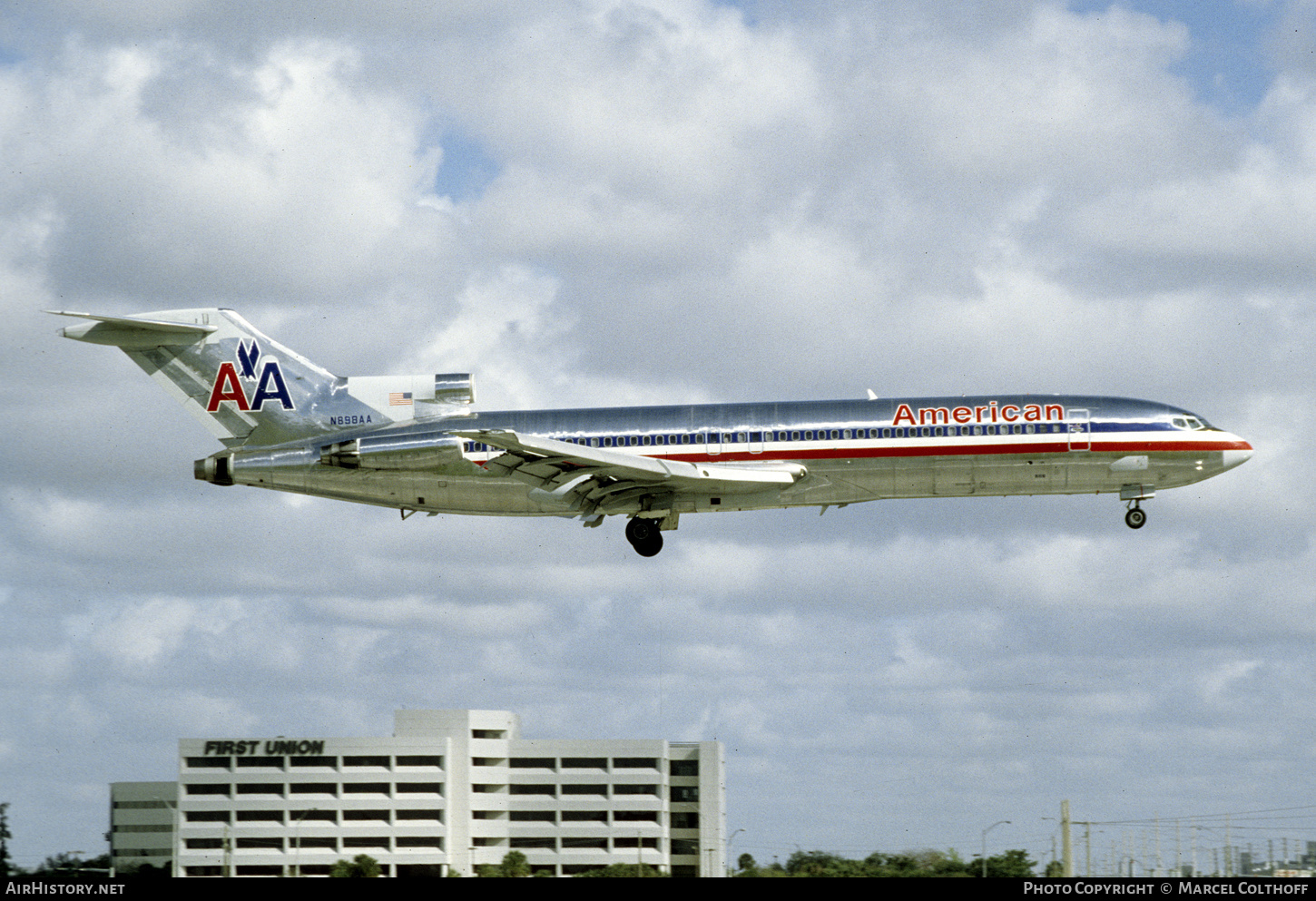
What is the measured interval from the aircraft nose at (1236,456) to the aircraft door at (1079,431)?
161 inches

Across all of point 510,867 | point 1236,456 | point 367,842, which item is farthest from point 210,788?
point 1236,456

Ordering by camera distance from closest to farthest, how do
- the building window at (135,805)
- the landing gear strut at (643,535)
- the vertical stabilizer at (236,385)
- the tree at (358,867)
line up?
the landing gear strut at (643,535)
the vertical stabilizer at (236,385)
the tree at (358,867)
the building window at (135,805)

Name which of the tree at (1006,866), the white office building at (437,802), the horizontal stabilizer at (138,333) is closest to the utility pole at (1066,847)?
the tree at (1006,866)

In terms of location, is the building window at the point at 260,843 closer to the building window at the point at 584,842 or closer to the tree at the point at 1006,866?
the building window at the point at 584,842

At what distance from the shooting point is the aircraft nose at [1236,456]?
1674 inches

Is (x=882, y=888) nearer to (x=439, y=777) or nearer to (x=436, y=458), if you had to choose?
(x=436, y=458)

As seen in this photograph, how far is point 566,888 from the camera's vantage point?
24891 millimetres

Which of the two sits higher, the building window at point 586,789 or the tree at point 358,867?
the building window at point 586,789

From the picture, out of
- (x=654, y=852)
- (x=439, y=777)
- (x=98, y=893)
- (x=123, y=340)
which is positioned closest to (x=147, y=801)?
A: (x=439, y=777)

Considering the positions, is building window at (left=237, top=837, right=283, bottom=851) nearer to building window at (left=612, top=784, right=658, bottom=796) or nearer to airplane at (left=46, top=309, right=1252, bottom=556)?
building window at (left=612, top=784, right=658, bottom=796)

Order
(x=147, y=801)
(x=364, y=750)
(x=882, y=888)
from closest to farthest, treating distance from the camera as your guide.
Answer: (x=882, y=888)
(x=147, y=801)
(x=364, y=750)

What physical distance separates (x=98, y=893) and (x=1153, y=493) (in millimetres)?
29950

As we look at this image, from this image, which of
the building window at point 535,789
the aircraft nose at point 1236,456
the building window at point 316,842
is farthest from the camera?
the building window at point 535,789

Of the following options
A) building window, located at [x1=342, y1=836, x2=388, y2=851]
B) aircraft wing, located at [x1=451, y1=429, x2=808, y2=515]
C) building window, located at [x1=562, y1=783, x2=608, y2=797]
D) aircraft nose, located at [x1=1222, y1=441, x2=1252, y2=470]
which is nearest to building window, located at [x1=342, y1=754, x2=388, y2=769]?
building window, located at [x1=342, y1=836, x2=388, y2=851]
